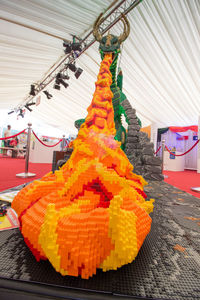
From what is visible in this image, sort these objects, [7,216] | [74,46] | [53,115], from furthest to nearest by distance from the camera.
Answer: [53,115], [74,46], [7,216]

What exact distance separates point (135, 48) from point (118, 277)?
4.98 meters

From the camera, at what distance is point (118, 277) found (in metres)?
0.69

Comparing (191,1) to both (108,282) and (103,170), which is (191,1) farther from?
(108,282)

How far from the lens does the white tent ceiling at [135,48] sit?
11.2 ft

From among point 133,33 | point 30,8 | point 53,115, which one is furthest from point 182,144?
point 30,8

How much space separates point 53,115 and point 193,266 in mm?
11090

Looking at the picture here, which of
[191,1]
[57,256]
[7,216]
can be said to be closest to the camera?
[57,256]

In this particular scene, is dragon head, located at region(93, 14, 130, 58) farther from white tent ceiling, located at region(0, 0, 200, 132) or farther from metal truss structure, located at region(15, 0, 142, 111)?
white tent ceiling, located at region(0, 0, 200, 132)

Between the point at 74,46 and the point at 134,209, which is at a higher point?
the point at 74,46

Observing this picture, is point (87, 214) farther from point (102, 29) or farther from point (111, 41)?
point (102, 29)

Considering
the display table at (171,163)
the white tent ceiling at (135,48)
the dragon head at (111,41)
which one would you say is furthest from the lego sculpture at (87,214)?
the display table at (171,163)

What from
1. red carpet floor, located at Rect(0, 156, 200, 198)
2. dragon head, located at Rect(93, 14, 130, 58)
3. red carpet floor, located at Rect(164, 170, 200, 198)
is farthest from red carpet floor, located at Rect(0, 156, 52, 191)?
red carpet floor, located at Rect(164, 170, 200, 198)

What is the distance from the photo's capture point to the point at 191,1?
2.94m

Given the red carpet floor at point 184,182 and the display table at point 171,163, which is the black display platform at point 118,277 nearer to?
the red carpet floor at point 184,182
